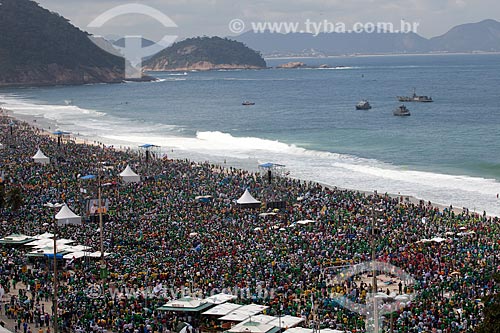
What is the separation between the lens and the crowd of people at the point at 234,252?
A: 77.6 ft

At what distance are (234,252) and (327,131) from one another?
5299 cm

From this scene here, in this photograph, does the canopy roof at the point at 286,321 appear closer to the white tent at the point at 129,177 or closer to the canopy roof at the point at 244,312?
the canopy roof at the point at 244,312

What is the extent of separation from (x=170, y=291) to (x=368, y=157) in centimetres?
3858

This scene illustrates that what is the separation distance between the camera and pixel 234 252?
30750 mm

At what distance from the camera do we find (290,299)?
24.9m

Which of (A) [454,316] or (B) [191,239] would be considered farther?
(B) [191,239]

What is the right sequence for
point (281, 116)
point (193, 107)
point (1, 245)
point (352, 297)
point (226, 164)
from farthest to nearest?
point (193, 107), point (281, 116), point (226, 164), point (1, 245), point (352, 297)

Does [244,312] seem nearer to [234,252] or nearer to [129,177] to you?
[234,252]

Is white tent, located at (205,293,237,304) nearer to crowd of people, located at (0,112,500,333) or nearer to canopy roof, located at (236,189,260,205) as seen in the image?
crowd of people, located at (0,112,500,333)

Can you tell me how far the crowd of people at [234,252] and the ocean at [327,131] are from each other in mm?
7401

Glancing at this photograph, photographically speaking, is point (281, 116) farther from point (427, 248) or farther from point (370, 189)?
point (427, 248)

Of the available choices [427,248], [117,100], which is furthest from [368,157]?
[117,100]

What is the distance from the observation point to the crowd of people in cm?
2364

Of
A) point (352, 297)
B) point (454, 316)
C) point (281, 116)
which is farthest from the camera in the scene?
point (281, 116)
